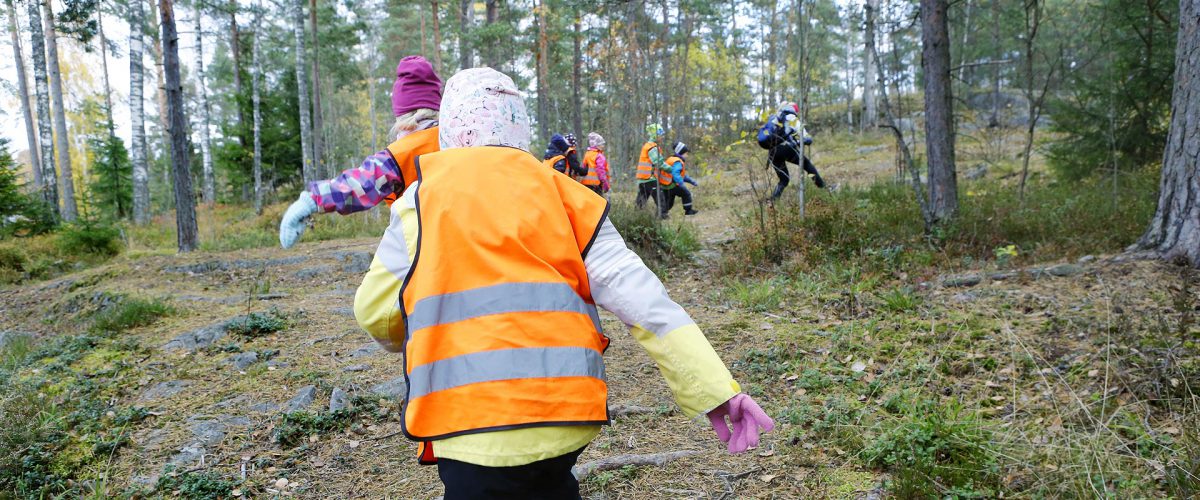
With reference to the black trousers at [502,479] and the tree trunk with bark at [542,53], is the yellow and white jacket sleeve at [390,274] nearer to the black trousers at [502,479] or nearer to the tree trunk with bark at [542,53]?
the black trousers at [502,479]

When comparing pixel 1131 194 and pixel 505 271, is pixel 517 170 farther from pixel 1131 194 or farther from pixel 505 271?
pixel 1131 194

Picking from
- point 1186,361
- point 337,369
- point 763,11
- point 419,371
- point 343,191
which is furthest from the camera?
point 763,11

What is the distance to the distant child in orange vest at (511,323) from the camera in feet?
4.59

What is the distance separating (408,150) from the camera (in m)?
2.91

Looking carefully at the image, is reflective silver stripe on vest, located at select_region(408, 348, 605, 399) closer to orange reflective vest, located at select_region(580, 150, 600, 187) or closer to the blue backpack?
the blue backpack

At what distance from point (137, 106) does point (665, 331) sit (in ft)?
57.8

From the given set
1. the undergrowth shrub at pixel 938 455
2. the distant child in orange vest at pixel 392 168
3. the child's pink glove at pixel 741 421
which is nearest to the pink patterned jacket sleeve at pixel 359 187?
the distant child in orange vest at pixel 392 168

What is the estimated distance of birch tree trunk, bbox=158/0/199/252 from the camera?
30.1 feet

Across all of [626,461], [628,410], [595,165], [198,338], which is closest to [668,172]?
[595,165]

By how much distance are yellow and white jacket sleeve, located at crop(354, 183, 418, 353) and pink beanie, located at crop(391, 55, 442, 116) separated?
199 cm

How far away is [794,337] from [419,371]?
3.68 m

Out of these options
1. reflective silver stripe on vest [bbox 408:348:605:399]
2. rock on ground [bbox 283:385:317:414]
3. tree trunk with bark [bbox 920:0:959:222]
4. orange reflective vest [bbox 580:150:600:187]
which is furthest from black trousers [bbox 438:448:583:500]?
orange reflective vest [bbox 580:150:600:187]

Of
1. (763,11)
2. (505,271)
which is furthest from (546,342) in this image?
(763,11)

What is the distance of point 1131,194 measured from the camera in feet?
21.5
